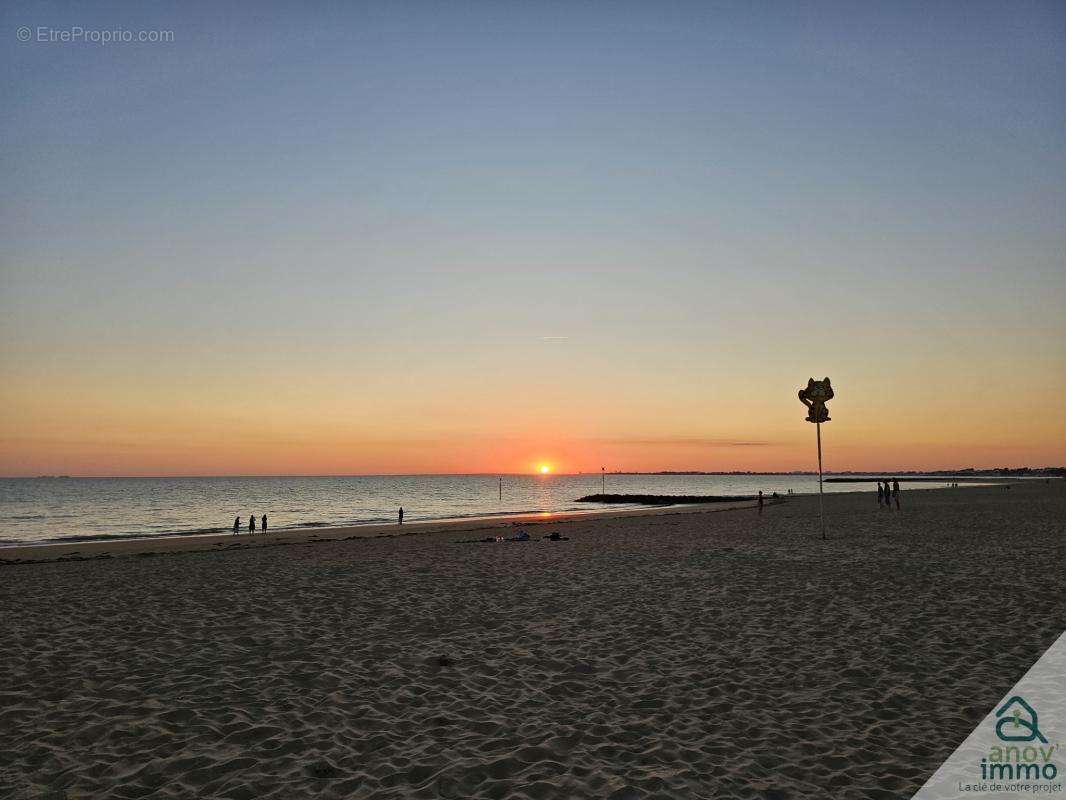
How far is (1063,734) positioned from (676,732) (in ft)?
13.8

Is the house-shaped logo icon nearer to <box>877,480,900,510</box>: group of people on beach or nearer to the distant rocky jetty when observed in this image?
<box>877,480,900,510</box>: group of people on beach

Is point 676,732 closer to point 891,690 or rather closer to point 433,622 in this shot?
point 891,690

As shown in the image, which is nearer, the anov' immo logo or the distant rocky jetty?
the anov' immo logo

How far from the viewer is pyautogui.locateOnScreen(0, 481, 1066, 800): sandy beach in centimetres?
617

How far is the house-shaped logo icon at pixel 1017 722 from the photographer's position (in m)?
6.83

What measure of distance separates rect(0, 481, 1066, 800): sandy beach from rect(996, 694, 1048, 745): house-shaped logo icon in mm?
252

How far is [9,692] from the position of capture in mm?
8461

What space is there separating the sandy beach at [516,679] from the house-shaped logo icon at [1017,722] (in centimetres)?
25

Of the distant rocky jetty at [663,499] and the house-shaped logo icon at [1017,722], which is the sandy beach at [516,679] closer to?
the house-shaped logo icon at [1017,722]

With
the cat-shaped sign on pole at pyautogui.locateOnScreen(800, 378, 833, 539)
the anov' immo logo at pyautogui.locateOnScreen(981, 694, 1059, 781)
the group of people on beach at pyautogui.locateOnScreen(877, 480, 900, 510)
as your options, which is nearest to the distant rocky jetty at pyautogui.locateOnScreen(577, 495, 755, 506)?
the group of people on beach at pyautogui.locateOnScreen(877, 480, 900, 510)

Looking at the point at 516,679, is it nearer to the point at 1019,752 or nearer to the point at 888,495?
the point at 1019,752

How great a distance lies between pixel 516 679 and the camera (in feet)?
29.6

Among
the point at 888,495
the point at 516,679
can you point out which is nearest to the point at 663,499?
the point at 888,495

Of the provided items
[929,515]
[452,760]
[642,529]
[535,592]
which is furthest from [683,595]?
[929,515]
